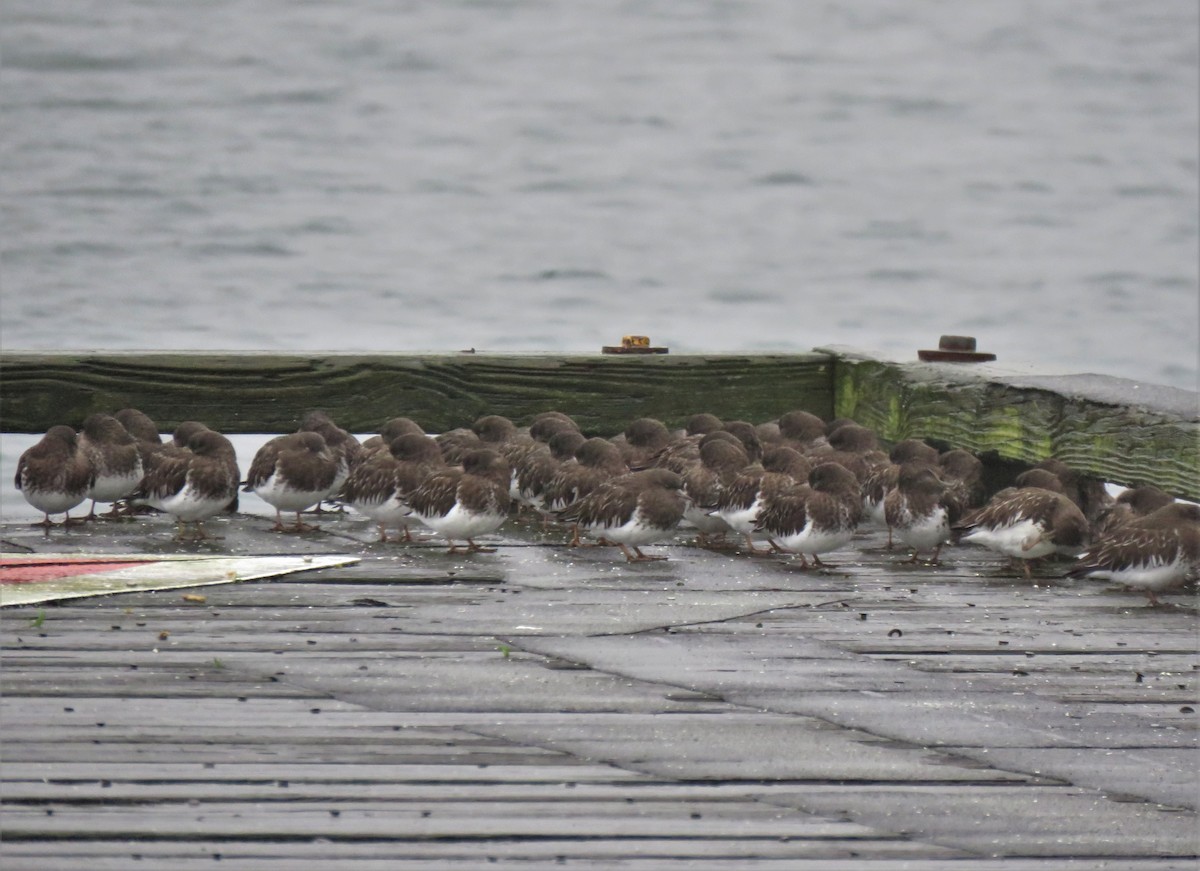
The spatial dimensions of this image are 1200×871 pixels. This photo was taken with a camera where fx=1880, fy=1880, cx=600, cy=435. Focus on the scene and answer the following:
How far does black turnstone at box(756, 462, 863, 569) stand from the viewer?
8.05 meters

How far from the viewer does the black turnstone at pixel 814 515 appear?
8055mm

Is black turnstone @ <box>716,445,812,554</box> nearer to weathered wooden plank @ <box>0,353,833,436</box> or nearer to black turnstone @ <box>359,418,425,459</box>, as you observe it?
weathered wooden plank @ <box>0,353,833,436</box>

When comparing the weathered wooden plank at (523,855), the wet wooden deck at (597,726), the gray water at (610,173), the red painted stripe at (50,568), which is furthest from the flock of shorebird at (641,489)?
the gray water at (610,173)

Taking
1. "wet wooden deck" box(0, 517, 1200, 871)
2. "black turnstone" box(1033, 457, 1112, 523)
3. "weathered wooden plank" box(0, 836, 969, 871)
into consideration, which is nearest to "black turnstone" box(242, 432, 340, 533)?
"wet wooden deck" box(0, 517, 1200, 871)

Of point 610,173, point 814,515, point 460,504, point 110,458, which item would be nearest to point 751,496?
point 814,515

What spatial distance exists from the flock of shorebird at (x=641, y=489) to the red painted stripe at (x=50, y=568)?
978mm

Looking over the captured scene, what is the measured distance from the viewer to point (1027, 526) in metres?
7.97

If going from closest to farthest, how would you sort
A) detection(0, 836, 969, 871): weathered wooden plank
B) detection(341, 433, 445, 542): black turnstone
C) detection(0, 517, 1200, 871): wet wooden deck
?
detection(0, 836, 969, 871): weathered wooden plank → detection(0, 517, 1200, 871): wet wooden deck → detection(341, 433, 445, 542): black turnstone

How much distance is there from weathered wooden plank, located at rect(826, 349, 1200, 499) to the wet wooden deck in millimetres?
665

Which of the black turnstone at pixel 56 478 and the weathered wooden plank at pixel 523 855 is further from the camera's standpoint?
the black turnstone at pixel 56 478

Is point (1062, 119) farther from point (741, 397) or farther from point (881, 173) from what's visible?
point (741, 397)

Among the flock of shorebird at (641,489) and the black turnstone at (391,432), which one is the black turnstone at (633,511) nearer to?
the flock of shorebird at (641,489)

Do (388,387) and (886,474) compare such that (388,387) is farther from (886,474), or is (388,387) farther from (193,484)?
(886,474)

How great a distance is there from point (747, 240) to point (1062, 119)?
38.4 ft
